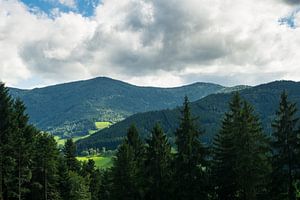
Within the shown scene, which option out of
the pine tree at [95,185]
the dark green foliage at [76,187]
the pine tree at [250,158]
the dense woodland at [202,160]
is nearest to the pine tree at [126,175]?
the dense woodland at [202,160]

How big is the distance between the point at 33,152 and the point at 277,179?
3558cm

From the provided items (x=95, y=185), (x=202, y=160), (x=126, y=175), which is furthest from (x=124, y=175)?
(x=95, y=185)

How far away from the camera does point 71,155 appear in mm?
92812

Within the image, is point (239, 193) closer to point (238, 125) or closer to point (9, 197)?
→ point (238, 125)

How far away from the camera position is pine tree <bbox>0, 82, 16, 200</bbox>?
54.2 m

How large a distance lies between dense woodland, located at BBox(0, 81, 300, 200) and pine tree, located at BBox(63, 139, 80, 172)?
26.7 meters

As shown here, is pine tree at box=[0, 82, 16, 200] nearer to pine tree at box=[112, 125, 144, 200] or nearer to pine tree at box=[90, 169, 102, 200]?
pine tree at box=[112, 125, 144, 200]

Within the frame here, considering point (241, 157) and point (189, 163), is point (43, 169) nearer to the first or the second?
point (189, 163)

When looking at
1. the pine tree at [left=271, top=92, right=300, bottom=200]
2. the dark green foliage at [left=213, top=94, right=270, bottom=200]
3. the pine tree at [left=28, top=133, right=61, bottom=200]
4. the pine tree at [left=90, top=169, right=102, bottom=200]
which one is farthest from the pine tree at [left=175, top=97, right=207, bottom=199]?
the pine tree at [left=90, top=169, right=102, bottom=200]

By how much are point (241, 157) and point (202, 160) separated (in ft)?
20.0

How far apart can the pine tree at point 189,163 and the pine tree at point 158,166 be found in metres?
2.50

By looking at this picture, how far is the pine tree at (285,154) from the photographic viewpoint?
1876 inches

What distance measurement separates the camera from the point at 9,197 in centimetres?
5850

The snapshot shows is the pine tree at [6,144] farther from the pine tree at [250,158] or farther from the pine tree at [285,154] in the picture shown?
the pine tree at [285,154]
